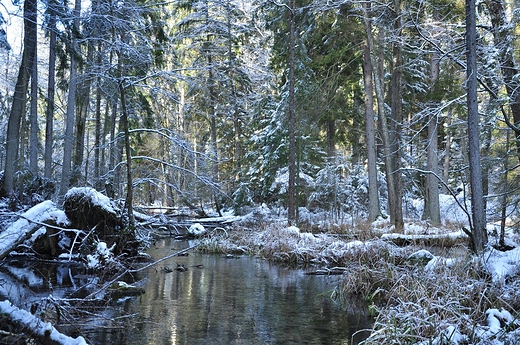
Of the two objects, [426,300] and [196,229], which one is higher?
[196,229]

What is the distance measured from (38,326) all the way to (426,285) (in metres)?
4.78

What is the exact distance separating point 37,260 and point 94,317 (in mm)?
5450

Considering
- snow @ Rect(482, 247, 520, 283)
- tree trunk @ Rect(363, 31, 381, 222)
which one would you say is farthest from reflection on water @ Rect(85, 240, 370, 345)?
tree trunk @ Rect(363, 31, 381, 222)

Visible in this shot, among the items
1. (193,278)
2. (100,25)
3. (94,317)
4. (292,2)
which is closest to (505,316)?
(94,317)

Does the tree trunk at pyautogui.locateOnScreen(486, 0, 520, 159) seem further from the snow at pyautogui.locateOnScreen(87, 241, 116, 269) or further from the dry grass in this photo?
the snow at pyautogui.locateOnScreen(87, 241, 116, 269)

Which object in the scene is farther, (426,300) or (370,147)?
(370,147)

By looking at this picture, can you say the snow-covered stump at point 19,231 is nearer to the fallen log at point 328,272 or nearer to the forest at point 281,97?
the forest at point 281,97

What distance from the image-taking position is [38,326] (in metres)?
3.68

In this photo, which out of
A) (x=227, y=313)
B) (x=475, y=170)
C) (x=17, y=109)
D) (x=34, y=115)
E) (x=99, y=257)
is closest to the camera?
(x=227, y=313)

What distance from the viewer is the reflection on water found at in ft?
16.7

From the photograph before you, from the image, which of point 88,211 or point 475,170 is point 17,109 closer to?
point 88,211

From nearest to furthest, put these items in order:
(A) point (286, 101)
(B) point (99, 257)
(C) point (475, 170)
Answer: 1. (C) point (475, 170)
2. (B) point (99, 257)
3. (A) point (286, 101)

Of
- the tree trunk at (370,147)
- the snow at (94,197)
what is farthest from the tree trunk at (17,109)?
the tree trunk at (370,147)

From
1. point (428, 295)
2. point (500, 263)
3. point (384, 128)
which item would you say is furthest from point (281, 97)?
point (428, 295)
